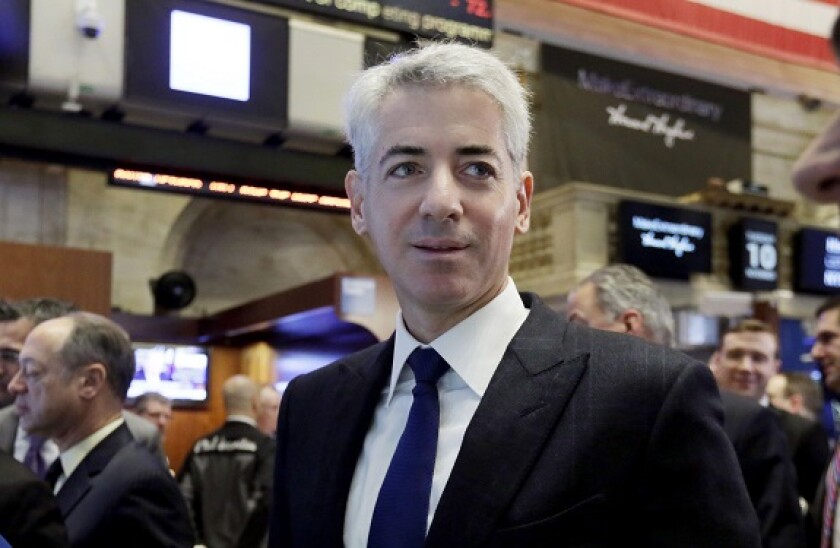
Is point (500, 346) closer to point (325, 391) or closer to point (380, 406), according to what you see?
point (380, 406)

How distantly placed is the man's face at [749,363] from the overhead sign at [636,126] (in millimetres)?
7480

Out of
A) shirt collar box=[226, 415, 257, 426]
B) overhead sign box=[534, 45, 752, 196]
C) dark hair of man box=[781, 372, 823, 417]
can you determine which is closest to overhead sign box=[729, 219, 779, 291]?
overhead sign box=[534, 45, 752, 196]

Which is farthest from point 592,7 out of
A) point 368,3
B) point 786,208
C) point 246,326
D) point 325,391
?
point 786,208

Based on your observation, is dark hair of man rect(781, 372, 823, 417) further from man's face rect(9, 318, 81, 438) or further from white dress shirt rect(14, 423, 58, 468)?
man's face rect(9, 318, 81, 438)

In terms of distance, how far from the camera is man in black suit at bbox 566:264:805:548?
3.01 m

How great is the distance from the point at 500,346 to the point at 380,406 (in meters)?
0.24

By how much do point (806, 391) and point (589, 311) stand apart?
3.92m

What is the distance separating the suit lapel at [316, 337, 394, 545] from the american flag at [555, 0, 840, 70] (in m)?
6.58

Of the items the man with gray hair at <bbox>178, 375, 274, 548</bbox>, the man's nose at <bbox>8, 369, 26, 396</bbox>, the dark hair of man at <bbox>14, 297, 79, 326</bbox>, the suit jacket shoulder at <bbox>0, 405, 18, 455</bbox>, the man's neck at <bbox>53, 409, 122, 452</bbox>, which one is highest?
the dark hair of man at <bbox>14, 297, 79, 326</bbox>

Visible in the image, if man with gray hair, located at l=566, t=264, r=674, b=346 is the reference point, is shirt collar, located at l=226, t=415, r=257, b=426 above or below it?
below

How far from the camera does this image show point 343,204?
5645 mm

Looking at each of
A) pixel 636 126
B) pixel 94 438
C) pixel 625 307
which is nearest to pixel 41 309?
pixel 94 438

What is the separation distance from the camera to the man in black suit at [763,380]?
4.20m

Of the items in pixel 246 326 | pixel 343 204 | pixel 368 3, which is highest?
pixel 368 3
